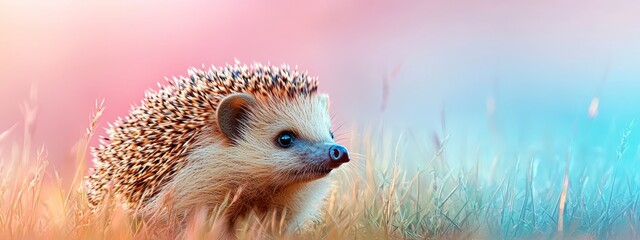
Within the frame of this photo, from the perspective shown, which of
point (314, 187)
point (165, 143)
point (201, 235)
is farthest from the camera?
point (314, 187)

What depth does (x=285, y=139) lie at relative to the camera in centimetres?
340

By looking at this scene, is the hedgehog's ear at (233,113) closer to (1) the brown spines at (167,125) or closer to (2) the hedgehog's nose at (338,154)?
(1) the brown spines at (167,125)

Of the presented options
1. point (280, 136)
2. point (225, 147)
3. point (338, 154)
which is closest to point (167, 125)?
point (225, 147)

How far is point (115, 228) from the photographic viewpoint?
9.05 ft

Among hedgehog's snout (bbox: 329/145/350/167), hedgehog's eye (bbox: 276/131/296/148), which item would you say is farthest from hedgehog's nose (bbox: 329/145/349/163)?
hedgehog's eye (bbox: 276/131/296/148)

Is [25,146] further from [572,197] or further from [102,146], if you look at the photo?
[572,197]

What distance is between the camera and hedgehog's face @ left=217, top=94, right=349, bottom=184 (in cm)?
329

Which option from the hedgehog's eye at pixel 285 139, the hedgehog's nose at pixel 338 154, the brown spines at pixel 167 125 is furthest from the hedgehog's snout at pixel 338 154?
the brown spines at pixel 167 125

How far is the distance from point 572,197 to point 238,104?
4.71 ft

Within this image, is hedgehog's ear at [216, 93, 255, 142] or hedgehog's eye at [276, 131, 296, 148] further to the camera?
hedgehog's eye at [276, 131, 296, 148]

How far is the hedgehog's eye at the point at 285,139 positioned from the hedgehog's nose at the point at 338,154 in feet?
0.76

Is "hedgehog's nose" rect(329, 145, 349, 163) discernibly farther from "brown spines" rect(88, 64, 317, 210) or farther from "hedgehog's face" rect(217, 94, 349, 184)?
"brown spines" rect(88, 64, 317, 210)

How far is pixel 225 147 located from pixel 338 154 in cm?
47

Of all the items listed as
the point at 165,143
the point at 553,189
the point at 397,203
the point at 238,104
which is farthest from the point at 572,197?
the point at 165,143
